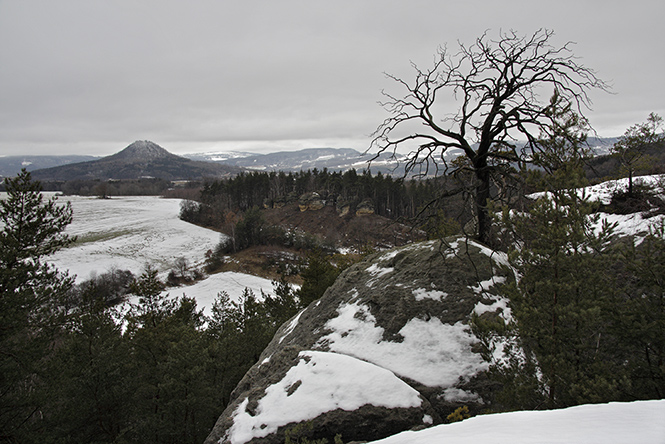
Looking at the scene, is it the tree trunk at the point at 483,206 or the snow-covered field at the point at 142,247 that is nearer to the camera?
the tree trunk at the point at 483,206

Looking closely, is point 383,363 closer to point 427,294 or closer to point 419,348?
point 419,348

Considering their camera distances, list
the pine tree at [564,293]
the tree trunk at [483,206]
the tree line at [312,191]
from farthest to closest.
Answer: the tree line at [312,191]
the tree trunk at [483,206]
the pine tree at [564,293]

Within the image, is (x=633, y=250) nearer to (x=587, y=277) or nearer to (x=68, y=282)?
(x=587, y=277)

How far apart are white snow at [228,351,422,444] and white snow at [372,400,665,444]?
2.03m

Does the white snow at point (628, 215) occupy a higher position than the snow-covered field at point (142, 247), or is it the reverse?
the white snow at point (628, 215)

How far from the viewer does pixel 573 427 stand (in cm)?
331

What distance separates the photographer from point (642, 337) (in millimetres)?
4359

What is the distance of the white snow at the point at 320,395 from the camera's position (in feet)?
19.6

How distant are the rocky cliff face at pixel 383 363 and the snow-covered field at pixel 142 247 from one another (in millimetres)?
32088

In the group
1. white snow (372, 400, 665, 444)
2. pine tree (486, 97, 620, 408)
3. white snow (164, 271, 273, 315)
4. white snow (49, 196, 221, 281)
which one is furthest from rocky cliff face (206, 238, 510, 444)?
white snow (49, 196, 221, 281)

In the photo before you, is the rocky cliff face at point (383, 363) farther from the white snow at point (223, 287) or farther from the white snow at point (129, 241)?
the white snow at point (129, 241)

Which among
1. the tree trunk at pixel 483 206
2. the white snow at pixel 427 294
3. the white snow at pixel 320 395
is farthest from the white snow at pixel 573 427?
the tree trunk at pixel 483 206

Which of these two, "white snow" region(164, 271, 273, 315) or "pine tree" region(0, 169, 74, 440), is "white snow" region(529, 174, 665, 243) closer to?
"pine tree" region(0, 169, 74, 440)

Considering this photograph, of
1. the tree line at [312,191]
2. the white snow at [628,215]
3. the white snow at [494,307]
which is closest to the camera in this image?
the white snow at [494,307]
